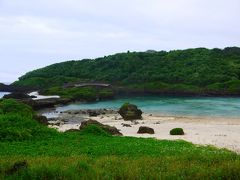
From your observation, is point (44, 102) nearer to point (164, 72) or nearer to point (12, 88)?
point (164, 72)

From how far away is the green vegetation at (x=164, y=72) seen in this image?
14325 cm

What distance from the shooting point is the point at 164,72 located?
162m

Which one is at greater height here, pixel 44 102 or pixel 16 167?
pixel 16 167

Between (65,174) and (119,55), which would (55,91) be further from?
(65,174)

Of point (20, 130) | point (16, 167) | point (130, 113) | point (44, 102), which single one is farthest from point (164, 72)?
point (16, 167)

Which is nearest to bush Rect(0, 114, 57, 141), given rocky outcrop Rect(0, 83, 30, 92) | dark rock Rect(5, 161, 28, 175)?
dark rock Rect(5, 161, 28, 175)

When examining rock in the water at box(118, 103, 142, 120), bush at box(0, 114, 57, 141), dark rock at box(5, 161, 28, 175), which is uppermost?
dark rock at box(5, 161, 28, 175)

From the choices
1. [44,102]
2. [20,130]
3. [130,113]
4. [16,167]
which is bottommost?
[130,113]

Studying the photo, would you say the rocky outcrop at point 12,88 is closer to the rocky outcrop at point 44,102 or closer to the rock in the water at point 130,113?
the rocky outcrop at point 44,102

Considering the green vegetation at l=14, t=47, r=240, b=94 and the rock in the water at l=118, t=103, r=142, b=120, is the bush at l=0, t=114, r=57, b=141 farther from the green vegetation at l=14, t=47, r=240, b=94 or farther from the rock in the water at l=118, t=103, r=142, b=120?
the green vegetation at l=14, t=47, r=240, b=94

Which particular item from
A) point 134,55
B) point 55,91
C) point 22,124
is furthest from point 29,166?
point 134,55

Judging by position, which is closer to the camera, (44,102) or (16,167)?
(16,167)

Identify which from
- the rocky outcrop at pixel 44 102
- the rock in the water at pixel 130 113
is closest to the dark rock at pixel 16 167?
the rock in the water at pixel 130 113

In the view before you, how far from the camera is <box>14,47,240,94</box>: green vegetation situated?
143 metres
